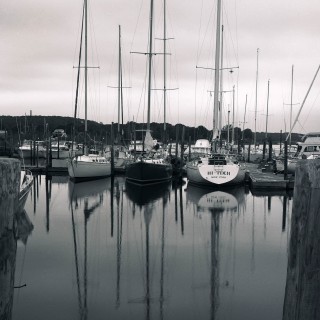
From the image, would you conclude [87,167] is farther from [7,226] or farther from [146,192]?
[7,226]

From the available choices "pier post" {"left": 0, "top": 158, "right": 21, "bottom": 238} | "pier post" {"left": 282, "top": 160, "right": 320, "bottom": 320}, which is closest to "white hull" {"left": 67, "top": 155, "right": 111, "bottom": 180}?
"pier post" {"left": 0, "top": 158, "right": 21, "bottom": 238}

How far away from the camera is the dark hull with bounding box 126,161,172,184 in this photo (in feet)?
121

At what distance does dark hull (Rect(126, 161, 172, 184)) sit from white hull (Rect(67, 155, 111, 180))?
4120 mm

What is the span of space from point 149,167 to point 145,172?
1.67 feet

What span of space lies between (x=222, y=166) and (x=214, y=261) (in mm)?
19521

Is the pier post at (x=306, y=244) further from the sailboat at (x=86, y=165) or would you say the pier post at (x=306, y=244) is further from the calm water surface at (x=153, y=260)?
the sailboat at (x=86, y=165)

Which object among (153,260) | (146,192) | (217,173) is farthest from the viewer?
(217,173)

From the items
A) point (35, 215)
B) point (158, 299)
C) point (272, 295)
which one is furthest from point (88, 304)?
point (35, 215)

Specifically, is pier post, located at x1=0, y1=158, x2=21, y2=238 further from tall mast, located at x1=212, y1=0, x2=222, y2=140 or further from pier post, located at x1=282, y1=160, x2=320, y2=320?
Answer: tall mast, located at x1=212, y1=0, x2=222, y2=140

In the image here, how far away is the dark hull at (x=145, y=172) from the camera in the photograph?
121 feet

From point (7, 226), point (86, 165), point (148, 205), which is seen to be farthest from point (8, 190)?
point (86, 165)

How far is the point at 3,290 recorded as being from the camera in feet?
17.5

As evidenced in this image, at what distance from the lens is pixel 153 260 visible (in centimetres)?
1479

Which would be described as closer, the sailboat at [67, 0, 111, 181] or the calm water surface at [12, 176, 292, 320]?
the calm water surface at [12, 176, 292, 320]
